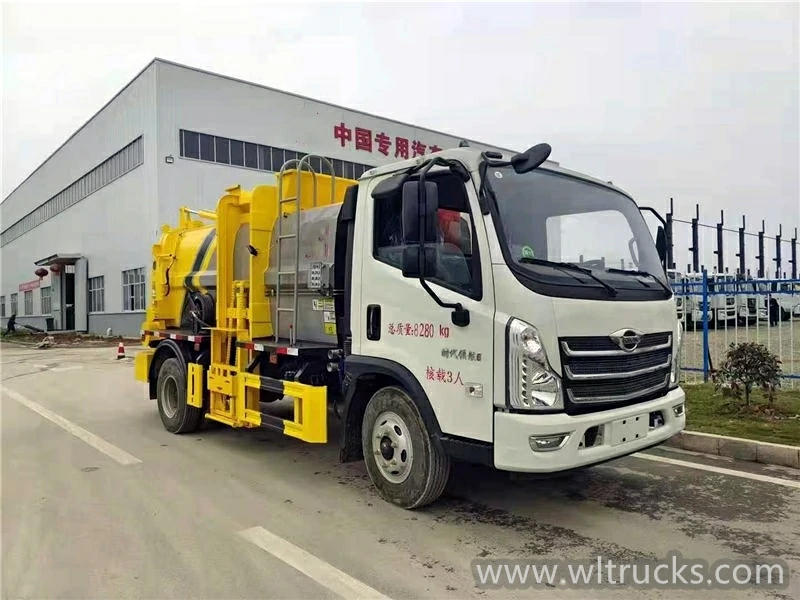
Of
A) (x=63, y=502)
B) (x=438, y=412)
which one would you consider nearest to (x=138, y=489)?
(x=63, y=502)

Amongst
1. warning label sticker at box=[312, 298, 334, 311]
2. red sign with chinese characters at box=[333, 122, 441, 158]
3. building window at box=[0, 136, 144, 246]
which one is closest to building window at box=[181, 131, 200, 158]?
building window at box=[0, 136, 144, 246]

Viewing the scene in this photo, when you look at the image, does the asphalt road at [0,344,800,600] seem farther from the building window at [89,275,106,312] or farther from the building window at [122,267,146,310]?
the building window at [89,275,106,312]

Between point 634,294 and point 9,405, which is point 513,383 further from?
point 9,405

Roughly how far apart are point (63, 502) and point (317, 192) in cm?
364

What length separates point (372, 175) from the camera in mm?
5047

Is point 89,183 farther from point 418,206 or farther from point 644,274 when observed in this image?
point 644,274

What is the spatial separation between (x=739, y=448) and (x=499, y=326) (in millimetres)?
3679

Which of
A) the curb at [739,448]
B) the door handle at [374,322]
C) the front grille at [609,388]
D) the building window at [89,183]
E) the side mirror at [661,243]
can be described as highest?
the building window at [89,183]

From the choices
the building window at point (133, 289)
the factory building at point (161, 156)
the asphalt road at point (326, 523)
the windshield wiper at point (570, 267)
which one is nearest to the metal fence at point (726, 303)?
the asphalt road at point (326, 523)

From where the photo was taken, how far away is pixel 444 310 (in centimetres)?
426

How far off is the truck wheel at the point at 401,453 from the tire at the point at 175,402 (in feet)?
10.6

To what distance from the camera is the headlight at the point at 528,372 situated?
3869 millimetres

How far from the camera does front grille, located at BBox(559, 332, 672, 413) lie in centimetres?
397

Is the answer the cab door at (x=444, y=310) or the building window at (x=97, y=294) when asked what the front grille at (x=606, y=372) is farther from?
the building window at (x=97, y=294)
